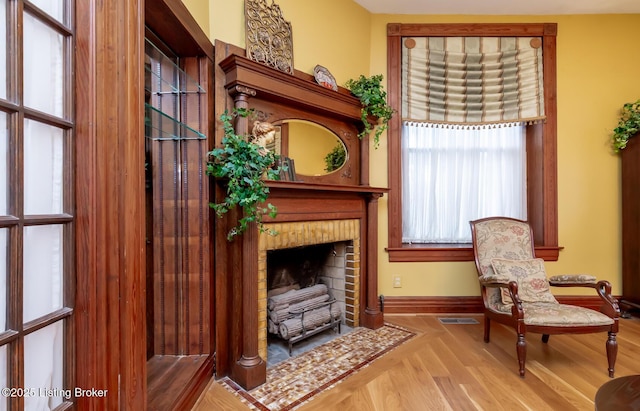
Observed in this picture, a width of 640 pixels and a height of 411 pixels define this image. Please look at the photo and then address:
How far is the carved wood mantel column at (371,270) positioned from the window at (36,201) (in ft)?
7.25

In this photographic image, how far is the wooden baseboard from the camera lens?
3152mm

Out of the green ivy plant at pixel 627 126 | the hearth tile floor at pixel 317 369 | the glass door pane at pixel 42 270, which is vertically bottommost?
the hearth tile floor at pixel 317 369

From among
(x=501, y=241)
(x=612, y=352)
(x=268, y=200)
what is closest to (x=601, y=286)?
(x=612, y=352)

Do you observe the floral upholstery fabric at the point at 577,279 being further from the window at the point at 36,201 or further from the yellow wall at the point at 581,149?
the window at the point at 36,201

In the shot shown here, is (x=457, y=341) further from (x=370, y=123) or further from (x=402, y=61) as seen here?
(x=402, y=61)

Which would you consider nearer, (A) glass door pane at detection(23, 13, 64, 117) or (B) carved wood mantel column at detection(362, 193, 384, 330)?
(A) glass door pane at detection(23, 13, 64, 117)

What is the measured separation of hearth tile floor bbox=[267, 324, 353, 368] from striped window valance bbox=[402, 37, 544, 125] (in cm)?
223

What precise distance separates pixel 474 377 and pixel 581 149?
273cm

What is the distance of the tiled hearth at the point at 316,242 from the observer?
2023 mm

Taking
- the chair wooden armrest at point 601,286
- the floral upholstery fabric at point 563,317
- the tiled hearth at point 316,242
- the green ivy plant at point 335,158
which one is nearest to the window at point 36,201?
the tiled hearth at point 316,242

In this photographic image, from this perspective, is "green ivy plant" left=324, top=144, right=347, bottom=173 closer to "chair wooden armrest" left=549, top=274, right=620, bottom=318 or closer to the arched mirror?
the arched mirror

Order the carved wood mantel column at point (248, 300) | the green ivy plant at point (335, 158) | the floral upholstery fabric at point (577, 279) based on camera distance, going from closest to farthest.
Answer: the carved wood mantel column at point (248, 300), the floral upholstery fabric at point (577, 279), the green ivy plant at point (335, 158)

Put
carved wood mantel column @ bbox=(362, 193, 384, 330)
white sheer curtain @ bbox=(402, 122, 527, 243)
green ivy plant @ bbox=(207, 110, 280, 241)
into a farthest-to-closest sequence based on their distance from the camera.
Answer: white sheer curtain @ bbox=(402, 122, 527, 243) < carved wood mantel column @ bbox=(362, 193, 384, 330) < green ivy plant @ bbox=(207, 110, 280, 241)

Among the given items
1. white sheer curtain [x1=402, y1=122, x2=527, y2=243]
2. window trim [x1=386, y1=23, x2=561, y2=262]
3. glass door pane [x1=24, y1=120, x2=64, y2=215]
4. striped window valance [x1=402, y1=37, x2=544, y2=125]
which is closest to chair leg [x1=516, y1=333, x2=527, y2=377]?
window trim [x1=386, y1=23, x2=561, y2=262]
